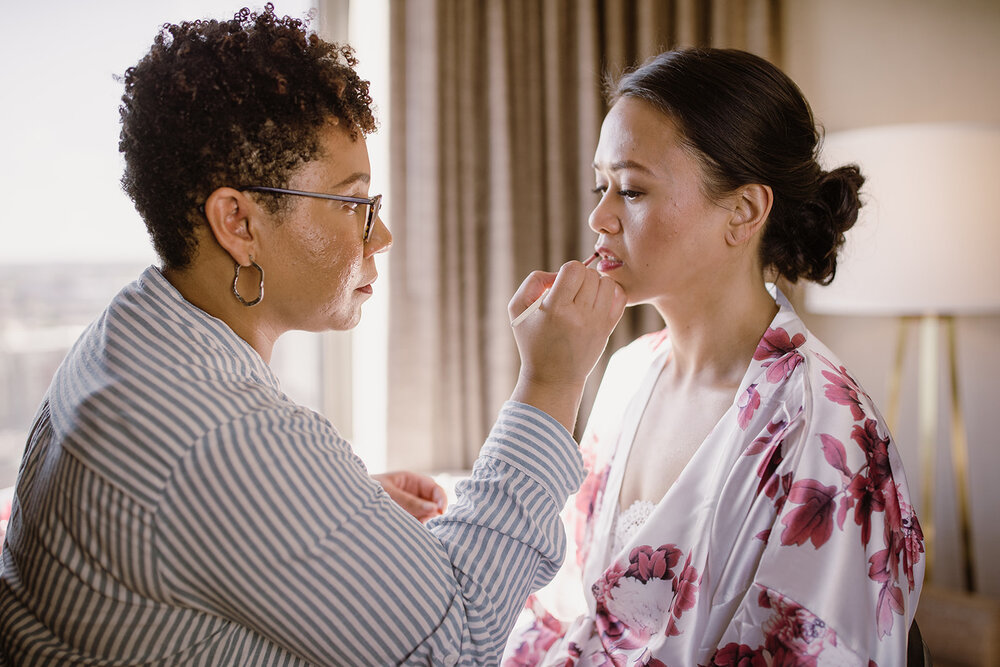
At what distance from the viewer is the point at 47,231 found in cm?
198

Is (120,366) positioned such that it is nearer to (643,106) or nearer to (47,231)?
(643,106)

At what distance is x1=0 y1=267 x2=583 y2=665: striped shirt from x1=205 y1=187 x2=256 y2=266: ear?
9 centimetres

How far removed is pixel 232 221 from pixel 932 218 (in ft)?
5.43

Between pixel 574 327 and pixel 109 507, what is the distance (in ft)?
1.90

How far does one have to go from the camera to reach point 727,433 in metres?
1.11

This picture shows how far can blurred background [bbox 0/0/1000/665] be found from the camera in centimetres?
198

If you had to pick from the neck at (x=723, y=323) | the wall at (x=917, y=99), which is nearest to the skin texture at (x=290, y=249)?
the neck at (x=723, y=323)

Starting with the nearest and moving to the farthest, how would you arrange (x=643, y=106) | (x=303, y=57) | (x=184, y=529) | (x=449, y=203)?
(x=184, y=529) → (x=303, y=57) → (x=643, y=106) → (x=449, y=203)

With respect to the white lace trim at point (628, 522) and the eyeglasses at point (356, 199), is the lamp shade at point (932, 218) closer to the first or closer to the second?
the white lace trim at point (628, 522)

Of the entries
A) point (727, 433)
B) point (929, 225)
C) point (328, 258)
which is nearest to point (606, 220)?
point (727, 433)

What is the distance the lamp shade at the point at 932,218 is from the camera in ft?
5.79

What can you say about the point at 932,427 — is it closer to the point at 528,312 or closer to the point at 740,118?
the point at 740,118

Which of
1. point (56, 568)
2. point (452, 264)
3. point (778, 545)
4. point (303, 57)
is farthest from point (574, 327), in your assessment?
point (452, 264)

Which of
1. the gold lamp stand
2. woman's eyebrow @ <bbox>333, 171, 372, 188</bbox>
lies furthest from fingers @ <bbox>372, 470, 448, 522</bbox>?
the gold lamp stand
